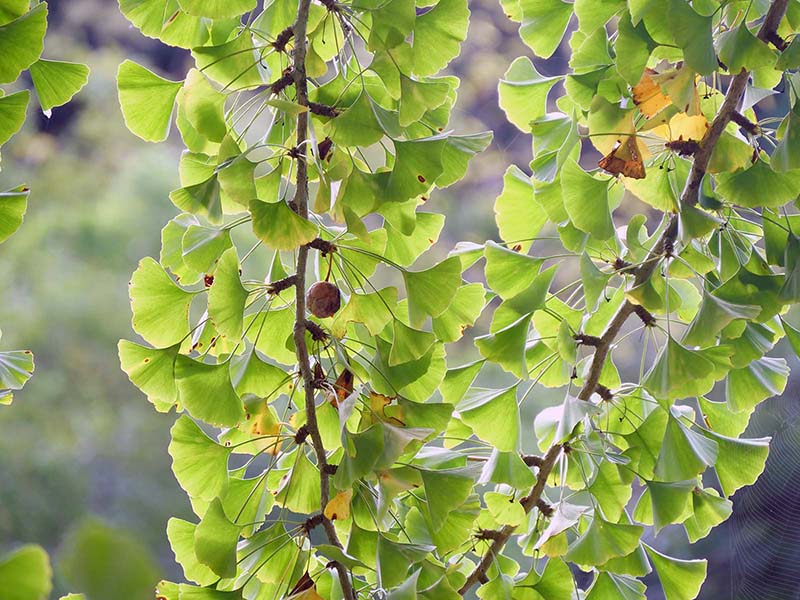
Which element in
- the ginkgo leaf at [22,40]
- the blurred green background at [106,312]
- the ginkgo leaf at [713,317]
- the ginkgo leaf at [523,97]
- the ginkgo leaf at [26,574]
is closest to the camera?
the ginkgo leaf at [26,574]

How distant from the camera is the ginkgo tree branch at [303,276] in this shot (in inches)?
13.9

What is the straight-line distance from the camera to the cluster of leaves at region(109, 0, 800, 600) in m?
0.36

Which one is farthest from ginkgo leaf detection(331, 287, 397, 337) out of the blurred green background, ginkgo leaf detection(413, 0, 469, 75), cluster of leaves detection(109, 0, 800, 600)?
the blurred green background

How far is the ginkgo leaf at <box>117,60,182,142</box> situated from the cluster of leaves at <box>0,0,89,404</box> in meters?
0.06

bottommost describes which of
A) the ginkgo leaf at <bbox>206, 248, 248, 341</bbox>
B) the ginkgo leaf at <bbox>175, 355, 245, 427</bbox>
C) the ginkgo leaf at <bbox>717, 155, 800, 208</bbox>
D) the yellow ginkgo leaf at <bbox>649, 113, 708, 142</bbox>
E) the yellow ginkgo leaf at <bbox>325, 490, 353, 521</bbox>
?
the yellow ginkgo leaf at <bbox>325, 490, 353, 521</bbox>

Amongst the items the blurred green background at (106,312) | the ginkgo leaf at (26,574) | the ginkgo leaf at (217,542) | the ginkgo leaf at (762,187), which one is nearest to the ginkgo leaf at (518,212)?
the ginkgo leaf at (762,187)

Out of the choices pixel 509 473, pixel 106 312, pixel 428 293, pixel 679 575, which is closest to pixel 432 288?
pixel 428 293

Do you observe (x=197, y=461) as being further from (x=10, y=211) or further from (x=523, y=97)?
(x=523, y=97)

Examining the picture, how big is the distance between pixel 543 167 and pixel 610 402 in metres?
0.13

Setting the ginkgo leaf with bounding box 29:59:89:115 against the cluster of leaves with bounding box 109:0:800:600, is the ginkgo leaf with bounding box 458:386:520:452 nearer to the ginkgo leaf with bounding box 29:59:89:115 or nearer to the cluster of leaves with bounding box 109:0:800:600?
the cluster of leaves with bounding box 109:0:800:600

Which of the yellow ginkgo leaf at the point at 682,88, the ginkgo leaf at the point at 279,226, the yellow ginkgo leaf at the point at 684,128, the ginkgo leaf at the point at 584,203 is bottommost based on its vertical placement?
the ginkgo leaf at the point at 584,203

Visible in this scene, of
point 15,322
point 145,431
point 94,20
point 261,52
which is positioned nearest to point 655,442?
point 261,52

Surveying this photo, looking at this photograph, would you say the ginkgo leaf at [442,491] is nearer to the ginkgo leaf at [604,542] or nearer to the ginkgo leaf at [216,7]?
the ginkgo leaf at [604,542]

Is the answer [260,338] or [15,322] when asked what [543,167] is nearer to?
[260,338]
